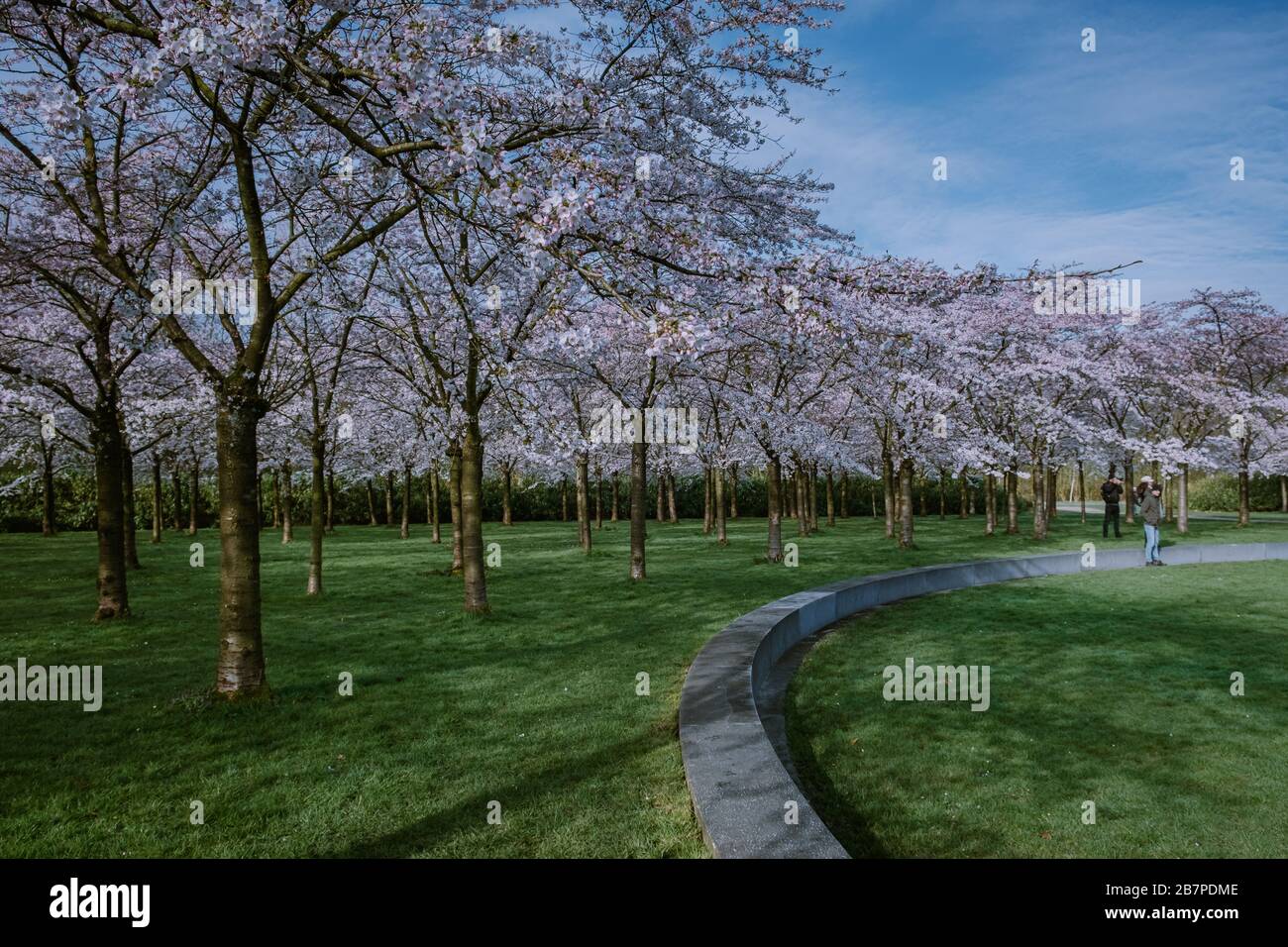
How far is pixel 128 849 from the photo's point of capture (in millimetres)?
4547

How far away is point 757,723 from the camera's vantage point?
6.37 m

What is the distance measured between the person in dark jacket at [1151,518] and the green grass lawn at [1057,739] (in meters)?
7.24

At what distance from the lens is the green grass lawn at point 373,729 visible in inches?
189

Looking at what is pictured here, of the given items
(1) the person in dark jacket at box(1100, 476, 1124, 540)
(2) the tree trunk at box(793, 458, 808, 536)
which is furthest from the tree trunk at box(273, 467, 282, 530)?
(1) the person in dark jacket at box(1100, 476, 1124, 540)

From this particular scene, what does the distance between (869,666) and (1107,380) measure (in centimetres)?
2136

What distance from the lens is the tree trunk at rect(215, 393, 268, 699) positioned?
7.45 metres

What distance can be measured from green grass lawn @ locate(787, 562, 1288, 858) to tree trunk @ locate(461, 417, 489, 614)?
5.39 meters

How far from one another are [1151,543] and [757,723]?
18744mm

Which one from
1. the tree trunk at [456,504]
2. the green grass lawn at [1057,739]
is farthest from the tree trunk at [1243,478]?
the tree trunk at [456,504]

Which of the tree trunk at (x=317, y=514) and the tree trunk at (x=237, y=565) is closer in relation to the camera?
the tree trunk at (x=237, y=565)

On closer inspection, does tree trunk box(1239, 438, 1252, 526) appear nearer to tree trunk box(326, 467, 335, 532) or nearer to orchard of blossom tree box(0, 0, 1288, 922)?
orchard of blossom tree box(0, 0, 1288, 922)

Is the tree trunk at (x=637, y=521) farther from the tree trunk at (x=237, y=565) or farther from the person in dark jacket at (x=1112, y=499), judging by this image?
the person in dark jacket at (x=1112, y=499)
